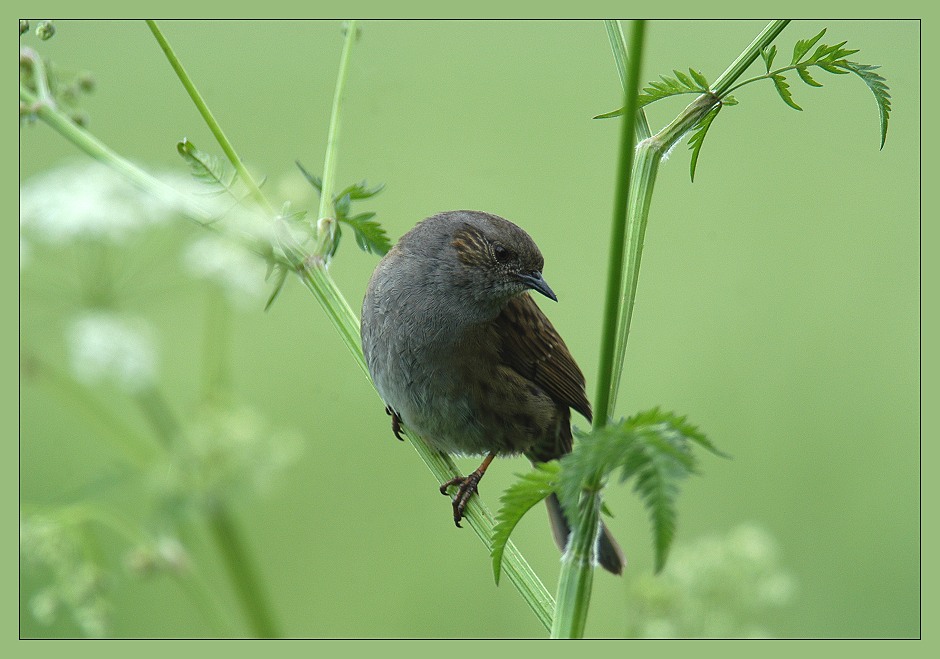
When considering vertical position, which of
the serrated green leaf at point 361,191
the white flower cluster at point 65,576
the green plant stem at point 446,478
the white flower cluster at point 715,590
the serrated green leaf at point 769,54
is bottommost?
the white flower cluster at point 715,590

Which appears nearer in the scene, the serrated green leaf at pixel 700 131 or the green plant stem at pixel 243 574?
the serrated green leaf at pixel 700 131

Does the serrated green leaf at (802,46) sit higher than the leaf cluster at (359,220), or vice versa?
the serrated green leaf at (802,46)

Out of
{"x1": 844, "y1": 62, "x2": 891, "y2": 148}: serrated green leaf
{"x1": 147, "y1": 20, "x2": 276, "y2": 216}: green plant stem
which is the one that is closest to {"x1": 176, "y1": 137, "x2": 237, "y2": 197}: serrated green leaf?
{"x1": 147, "y1": 20, "x2": 276, "y2": 216}: green plant stem

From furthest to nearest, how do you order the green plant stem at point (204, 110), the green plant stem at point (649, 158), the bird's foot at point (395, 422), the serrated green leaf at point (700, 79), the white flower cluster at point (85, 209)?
the bird's foot at point (395, 422), the white flower cluster at point (85, 209), the green plant stem at point (204, 110), the serrated green leaf at point (700, 79), the green plant stem at point (649, 158)

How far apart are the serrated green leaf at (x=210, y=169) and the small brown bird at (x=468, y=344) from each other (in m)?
1.01

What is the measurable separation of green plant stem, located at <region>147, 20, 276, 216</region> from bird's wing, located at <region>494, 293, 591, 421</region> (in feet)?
4.39

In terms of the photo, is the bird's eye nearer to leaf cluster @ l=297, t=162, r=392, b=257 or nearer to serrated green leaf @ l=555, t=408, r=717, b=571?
leaf cluster @ l=297, t=162, r=392, b=257

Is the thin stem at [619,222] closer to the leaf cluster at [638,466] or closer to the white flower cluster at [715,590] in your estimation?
the leaf cluster at [638,466]

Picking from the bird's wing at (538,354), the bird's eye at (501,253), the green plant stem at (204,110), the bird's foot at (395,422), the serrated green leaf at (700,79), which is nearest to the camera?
the serrated green leaf at (700,79)

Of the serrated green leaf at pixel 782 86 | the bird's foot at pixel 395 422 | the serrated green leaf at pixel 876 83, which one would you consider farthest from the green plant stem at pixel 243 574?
the serrated green leaf at pixel 876 83

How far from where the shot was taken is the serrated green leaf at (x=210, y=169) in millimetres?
2779

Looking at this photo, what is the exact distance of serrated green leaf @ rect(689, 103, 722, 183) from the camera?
7.30ft

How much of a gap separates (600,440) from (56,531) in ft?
8.06

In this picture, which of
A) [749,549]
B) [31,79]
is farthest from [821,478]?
[31,79]
